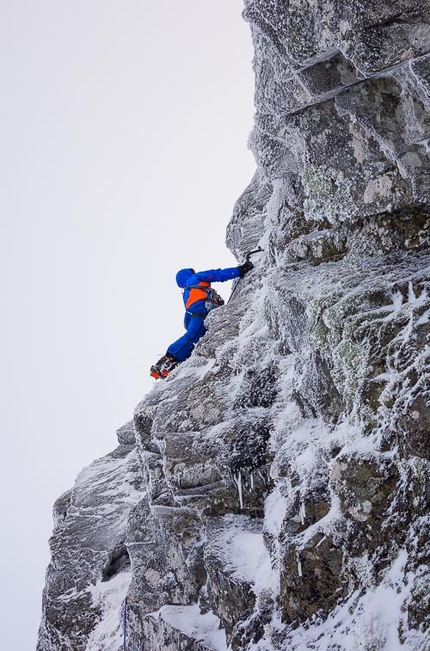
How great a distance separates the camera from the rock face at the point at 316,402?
619 centimetres

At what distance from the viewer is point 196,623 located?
380 inches

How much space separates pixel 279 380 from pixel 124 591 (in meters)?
7.63

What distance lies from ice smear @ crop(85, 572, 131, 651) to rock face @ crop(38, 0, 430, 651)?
105 mm

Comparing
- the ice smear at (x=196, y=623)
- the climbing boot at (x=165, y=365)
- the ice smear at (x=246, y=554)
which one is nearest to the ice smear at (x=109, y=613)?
the ice smear at (x=196, y=623)

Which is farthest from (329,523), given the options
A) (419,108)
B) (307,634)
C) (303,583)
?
(419,108)

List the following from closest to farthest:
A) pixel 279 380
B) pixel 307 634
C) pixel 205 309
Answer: pixel 307 634, pixel 279 380, pixel 205 309

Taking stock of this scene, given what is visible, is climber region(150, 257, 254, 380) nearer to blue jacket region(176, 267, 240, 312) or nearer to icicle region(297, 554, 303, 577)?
blue jacket region(176, 267, 240, 312)

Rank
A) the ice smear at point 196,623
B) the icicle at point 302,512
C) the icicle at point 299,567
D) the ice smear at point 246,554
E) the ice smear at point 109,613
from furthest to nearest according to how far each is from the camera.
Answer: the ice smear at point 109,613, the ice smear at point 196,623, the ice smear at point 246,554, the icicle at point 302,512, the icicle at point 299,567

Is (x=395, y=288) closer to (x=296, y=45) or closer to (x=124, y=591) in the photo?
(x=296, y=45)

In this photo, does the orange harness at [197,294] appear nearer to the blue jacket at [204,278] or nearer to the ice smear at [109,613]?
the blue jacket at [204,278]

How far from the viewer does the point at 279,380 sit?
34.2 feet

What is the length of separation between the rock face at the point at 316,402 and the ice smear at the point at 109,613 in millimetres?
105

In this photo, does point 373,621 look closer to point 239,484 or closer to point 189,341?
point 239,484

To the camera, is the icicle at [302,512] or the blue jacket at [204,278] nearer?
the icicle at [302,512]
